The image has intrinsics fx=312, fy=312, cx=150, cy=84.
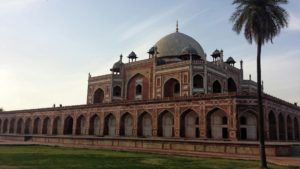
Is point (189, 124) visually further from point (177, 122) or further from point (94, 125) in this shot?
point (94, 125)

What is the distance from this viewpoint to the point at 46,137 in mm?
38938

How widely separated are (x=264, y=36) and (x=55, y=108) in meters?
37.2

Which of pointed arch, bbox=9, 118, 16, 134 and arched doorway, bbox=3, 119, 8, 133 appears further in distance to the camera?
arched doorway, bbox=3, 119, 8, 133

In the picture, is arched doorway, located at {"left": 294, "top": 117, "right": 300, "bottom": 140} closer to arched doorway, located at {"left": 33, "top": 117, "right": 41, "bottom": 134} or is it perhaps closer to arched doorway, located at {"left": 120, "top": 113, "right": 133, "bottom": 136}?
arched doorway, located at {"left": 120, "top": 113, "right": 133, "bottom": 136}

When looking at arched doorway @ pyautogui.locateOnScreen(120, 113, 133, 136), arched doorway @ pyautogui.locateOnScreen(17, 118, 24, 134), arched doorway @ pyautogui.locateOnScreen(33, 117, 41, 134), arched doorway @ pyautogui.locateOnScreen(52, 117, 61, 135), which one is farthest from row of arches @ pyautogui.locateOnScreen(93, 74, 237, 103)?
arched doorway @ pyautogui.locateOnScreen(17, 118, 24, 134)

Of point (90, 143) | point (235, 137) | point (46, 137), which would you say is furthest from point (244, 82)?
point (46, 137)

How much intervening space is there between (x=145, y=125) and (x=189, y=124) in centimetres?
597

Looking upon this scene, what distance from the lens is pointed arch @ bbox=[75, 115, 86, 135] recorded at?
143ft

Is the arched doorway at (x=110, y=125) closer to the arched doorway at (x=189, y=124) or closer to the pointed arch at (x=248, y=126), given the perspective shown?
the arched doorway at (x=189, y=124)

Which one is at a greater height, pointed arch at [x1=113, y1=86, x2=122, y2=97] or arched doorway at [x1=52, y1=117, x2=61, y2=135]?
pointed arch at [x1=113, y1=86, x2=122, y2=97]

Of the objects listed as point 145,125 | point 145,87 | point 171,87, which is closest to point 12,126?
point 145,87

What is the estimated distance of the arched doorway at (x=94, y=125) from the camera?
136 ft

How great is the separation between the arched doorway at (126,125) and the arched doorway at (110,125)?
6.17 ft

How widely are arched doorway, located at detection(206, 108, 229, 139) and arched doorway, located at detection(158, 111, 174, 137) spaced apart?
4707mm
